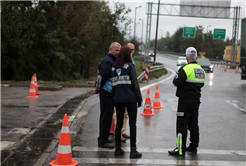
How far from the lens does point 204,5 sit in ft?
126

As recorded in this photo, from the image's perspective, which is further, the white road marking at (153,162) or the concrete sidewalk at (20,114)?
the concrete sidewalk at (20,114)

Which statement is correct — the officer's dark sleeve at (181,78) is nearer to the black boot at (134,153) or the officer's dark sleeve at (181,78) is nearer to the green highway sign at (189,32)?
the black boot at (134,153)

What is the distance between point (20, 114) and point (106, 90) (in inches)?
153

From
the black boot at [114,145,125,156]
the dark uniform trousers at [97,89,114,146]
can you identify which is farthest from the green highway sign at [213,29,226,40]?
the black boot at [114,145,125,156]

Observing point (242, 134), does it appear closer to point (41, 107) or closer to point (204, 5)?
point (41, 107)

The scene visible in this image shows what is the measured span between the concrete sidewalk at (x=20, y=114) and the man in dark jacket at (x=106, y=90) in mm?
1452

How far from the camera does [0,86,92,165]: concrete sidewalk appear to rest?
6249 millimetres

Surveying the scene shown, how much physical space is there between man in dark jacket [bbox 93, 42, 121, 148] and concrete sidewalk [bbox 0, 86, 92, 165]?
145cm

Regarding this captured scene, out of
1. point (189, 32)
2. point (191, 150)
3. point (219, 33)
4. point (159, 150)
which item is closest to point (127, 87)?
point (159, 150)

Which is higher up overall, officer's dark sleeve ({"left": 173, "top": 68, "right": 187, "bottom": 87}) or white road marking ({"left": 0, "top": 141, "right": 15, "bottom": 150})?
officer's dark sleeve ({"left": 173, "top": 68, "right": 187, "bottom": 87})

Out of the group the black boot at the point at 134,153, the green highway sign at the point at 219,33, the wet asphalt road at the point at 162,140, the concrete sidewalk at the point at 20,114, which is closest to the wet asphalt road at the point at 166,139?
the wet asphalt road at the point at 162,140

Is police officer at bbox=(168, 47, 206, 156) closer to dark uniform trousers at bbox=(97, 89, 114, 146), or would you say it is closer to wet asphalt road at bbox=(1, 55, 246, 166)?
wet asphalt road at bbox=(1, 55, 246, 166)

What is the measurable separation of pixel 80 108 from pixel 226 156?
A: 5.54 m

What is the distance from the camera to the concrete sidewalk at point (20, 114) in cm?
625
